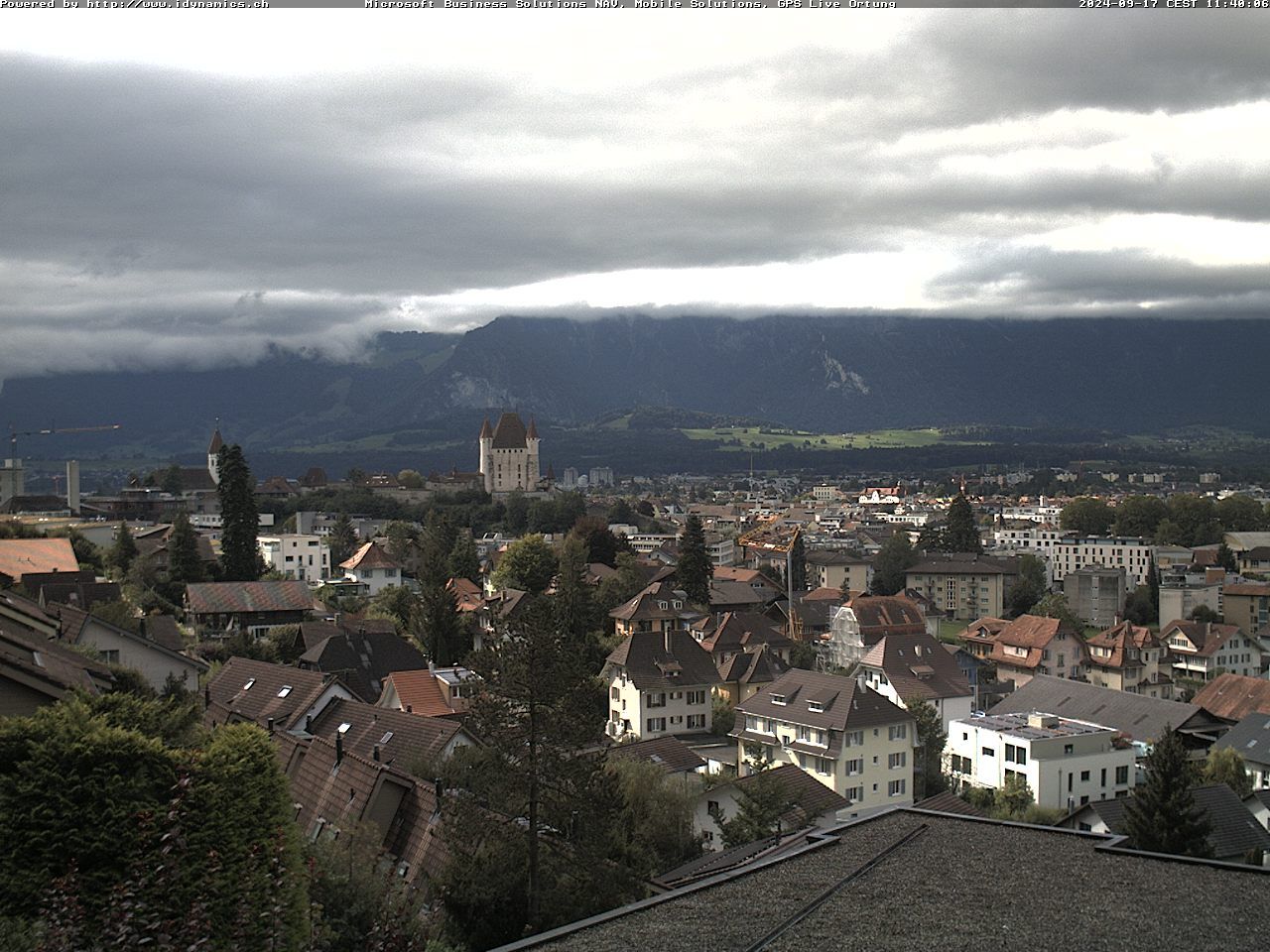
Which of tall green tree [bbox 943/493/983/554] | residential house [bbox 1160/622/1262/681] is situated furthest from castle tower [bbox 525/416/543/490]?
residential house [bbox 1160/622/1262/681]

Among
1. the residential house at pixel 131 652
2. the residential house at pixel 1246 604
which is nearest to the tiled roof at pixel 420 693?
the residential house at pixel 131 652

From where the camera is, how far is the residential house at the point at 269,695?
85.3ft

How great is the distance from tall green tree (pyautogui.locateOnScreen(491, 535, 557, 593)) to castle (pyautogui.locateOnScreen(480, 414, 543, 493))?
75.8 metres

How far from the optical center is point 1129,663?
63.5 metres

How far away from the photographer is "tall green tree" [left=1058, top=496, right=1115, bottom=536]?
12850 cm

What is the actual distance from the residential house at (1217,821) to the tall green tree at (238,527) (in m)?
36.0

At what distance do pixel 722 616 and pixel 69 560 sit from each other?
27.2m

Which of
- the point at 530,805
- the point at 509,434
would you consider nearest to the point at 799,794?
the point at 530,805

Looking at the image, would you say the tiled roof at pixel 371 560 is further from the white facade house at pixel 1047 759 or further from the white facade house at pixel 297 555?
the white facade house at pixel 1047 759

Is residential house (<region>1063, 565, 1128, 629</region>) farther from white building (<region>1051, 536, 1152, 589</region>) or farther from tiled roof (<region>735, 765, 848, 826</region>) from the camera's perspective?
tiled roof (<region>735, 765, 848, 826</region>)

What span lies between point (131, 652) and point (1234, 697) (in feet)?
128

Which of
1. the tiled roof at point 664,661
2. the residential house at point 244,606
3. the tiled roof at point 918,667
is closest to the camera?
the tiled roof at point 664,661

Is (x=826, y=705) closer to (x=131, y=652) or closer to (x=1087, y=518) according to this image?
(x=131, y=652)

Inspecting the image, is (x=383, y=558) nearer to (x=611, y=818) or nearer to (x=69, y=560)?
(x=69, y=560)
